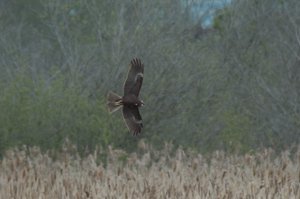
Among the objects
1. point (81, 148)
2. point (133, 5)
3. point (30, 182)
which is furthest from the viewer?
point (133, 5)

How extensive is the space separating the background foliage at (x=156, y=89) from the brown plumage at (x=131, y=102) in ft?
18.5

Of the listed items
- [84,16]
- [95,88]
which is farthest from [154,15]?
[84,16]

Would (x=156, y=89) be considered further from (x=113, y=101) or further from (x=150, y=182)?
(x=113, y=101)

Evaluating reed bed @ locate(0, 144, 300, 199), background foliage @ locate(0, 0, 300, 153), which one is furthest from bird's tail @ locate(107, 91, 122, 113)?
background foliage @ locate(0, 0, 300, 153)

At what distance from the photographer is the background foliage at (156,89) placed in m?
15.0

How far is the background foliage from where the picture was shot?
49.2 feet

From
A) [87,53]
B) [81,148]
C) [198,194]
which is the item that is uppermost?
[87,53]

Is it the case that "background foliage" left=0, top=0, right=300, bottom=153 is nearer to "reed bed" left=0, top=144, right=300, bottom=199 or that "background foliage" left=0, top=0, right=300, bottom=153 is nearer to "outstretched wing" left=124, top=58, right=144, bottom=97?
"reed bed" left=0, top=144, right=300, bottom=199

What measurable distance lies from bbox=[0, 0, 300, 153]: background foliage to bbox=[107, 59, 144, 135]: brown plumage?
564 centimetres

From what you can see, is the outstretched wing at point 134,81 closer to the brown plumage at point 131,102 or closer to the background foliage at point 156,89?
the brown plumage at point 131,102

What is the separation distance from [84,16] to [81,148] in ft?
28.3

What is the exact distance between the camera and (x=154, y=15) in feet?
57.9

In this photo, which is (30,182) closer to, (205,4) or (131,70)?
(131,70)

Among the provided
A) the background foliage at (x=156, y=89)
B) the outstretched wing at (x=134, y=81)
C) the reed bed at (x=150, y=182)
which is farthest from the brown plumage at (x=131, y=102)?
the background foliage at (x=156, y=89)
